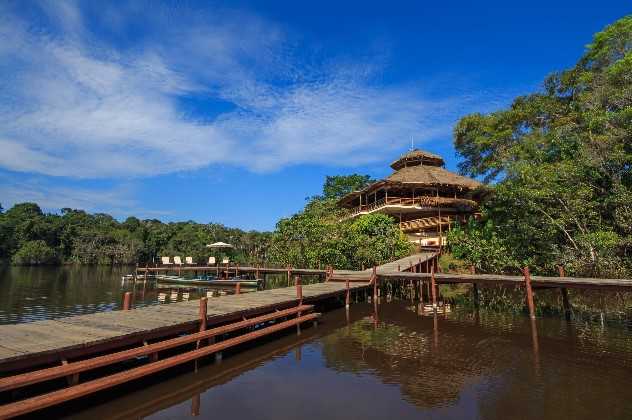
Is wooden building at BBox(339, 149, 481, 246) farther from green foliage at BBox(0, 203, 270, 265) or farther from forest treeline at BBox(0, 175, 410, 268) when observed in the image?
green foliage at BBox(0, 203, 270, 265)

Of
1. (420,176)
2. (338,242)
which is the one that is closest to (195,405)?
(338,242)

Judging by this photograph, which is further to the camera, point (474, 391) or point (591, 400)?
point (474, 391)

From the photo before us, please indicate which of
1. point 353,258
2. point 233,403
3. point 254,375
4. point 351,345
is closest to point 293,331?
point 351,345

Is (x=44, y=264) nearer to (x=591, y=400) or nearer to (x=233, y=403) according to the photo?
(x=233, y=403)

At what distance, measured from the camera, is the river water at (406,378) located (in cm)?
689

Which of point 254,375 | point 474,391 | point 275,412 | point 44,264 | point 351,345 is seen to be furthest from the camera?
point 44,264

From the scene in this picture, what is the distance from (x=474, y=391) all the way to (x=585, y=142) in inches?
695

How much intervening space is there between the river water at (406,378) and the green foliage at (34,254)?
58.7 m

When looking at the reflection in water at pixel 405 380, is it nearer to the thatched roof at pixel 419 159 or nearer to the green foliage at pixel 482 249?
the green foliage at pixel 482 249

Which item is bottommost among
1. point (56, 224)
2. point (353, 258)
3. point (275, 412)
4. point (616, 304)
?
point (275, 412)

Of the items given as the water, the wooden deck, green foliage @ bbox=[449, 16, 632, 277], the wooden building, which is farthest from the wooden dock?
the wooden building

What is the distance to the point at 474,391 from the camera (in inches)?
308

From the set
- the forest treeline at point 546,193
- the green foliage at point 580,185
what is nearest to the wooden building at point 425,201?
the forest treeline at point 546,193

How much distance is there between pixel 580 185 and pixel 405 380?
16430 millimetres
